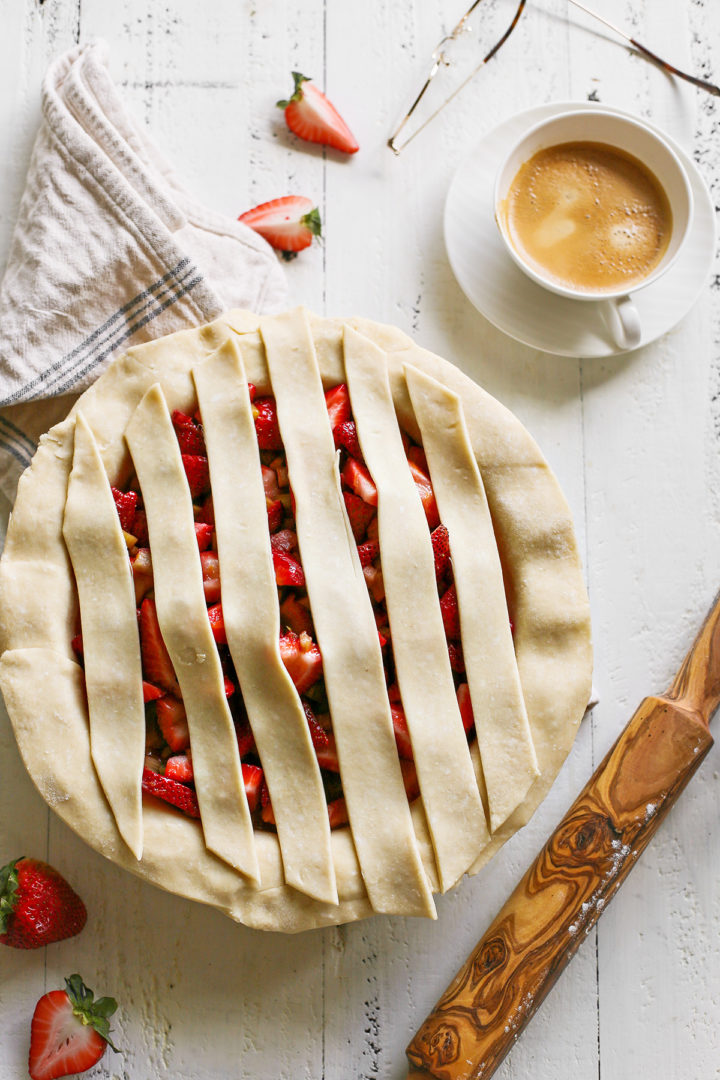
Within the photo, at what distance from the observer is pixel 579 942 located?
5.06ft

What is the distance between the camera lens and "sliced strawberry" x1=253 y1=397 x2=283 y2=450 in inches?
58.1

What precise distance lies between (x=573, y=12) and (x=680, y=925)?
1860 mm

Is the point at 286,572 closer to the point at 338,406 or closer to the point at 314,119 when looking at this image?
the point at 338,406

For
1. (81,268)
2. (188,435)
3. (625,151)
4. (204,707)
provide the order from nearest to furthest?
(204,707) → (188,435) → (81,268) → (625,151)

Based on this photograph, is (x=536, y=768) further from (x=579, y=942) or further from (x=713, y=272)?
(x=713, y=272)

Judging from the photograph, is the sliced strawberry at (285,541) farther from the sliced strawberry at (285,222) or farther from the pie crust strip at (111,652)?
the sliced strawberry at (285,222)

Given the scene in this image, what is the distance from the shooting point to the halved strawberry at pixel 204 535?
1.43 m

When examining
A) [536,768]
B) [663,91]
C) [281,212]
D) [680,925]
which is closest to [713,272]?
[663,91]

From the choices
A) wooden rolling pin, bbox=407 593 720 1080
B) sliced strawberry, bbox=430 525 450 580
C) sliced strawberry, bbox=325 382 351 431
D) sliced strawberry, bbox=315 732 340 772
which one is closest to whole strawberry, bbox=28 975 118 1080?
wooden rolling pin, bbox=407 593 720 1080

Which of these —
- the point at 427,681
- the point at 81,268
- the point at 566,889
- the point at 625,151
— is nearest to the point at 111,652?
the point at 427,681

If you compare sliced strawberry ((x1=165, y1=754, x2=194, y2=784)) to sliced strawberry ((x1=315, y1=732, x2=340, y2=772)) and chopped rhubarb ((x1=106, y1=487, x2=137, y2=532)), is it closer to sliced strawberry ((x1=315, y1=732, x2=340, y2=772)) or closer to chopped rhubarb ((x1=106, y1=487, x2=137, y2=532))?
sliced strawberry ((x1=315, y1=732, x2=340, y2=772))

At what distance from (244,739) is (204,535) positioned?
0.33 metres

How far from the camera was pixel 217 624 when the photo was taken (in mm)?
1392

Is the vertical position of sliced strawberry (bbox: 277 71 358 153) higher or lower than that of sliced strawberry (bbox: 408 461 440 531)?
higher
